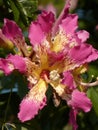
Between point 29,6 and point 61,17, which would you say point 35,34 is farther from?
point 29,6

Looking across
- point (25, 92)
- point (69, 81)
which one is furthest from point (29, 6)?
point (69, 81)

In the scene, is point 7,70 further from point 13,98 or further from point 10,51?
point 13,98

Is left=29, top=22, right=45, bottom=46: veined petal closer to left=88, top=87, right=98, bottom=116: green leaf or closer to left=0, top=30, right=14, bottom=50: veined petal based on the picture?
left=0, top=30, right=14, bottom=50: veined petal

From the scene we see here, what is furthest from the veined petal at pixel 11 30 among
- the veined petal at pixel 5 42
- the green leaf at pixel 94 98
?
the green leaf at pixel 94 98

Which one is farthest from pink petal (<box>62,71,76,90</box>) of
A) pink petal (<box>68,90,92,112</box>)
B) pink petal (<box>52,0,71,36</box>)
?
pink petal (<box>52,0,71,36</box>)

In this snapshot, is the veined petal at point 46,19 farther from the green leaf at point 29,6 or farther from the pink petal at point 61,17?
the green leaf at point 29,6

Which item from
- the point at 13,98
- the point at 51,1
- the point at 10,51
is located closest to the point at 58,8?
the point at 51,1
